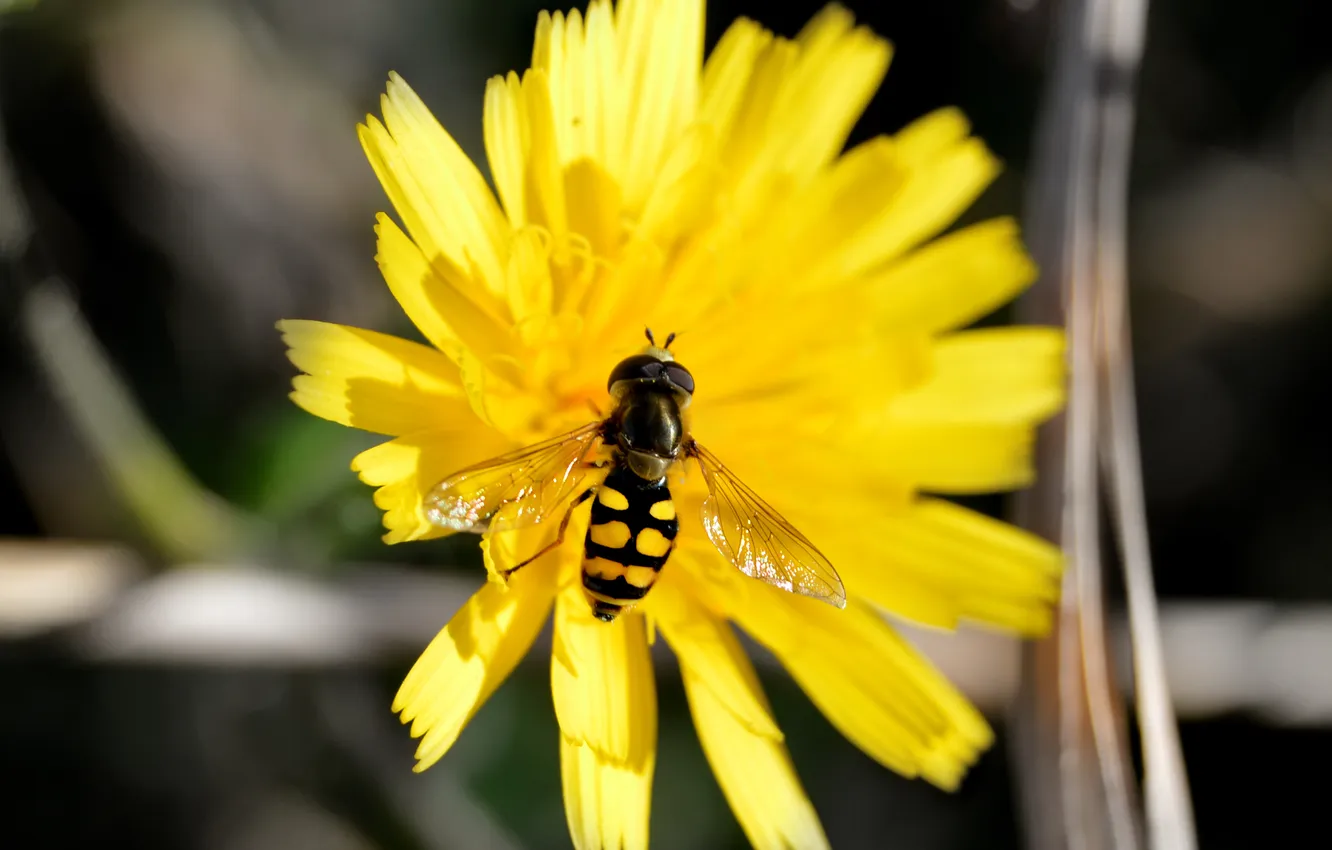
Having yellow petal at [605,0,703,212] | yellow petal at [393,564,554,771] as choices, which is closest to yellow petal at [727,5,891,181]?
yellow petal at [605,0,703,212]

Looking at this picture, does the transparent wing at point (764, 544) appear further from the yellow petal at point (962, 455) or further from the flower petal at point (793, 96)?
the flower petal at point (793, 96)

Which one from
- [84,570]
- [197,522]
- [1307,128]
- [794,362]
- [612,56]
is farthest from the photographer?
[1307,128]

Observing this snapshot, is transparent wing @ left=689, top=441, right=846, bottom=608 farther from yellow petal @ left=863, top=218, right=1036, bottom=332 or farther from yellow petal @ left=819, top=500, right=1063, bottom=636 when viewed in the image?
yellow petal @ left=863, top=218, right=1036, bottom=332

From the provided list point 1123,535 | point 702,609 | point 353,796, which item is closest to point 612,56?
point 702,609

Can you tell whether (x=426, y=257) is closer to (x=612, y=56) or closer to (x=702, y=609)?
(x=612, y=56)

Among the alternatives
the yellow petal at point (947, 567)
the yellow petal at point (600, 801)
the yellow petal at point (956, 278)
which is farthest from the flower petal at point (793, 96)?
the yellow petal at point (600, 801)

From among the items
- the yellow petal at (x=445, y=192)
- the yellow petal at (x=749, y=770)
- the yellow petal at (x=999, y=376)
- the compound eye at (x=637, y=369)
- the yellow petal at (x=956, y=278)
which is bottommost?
the yellow petal at (x=749, y=770)
